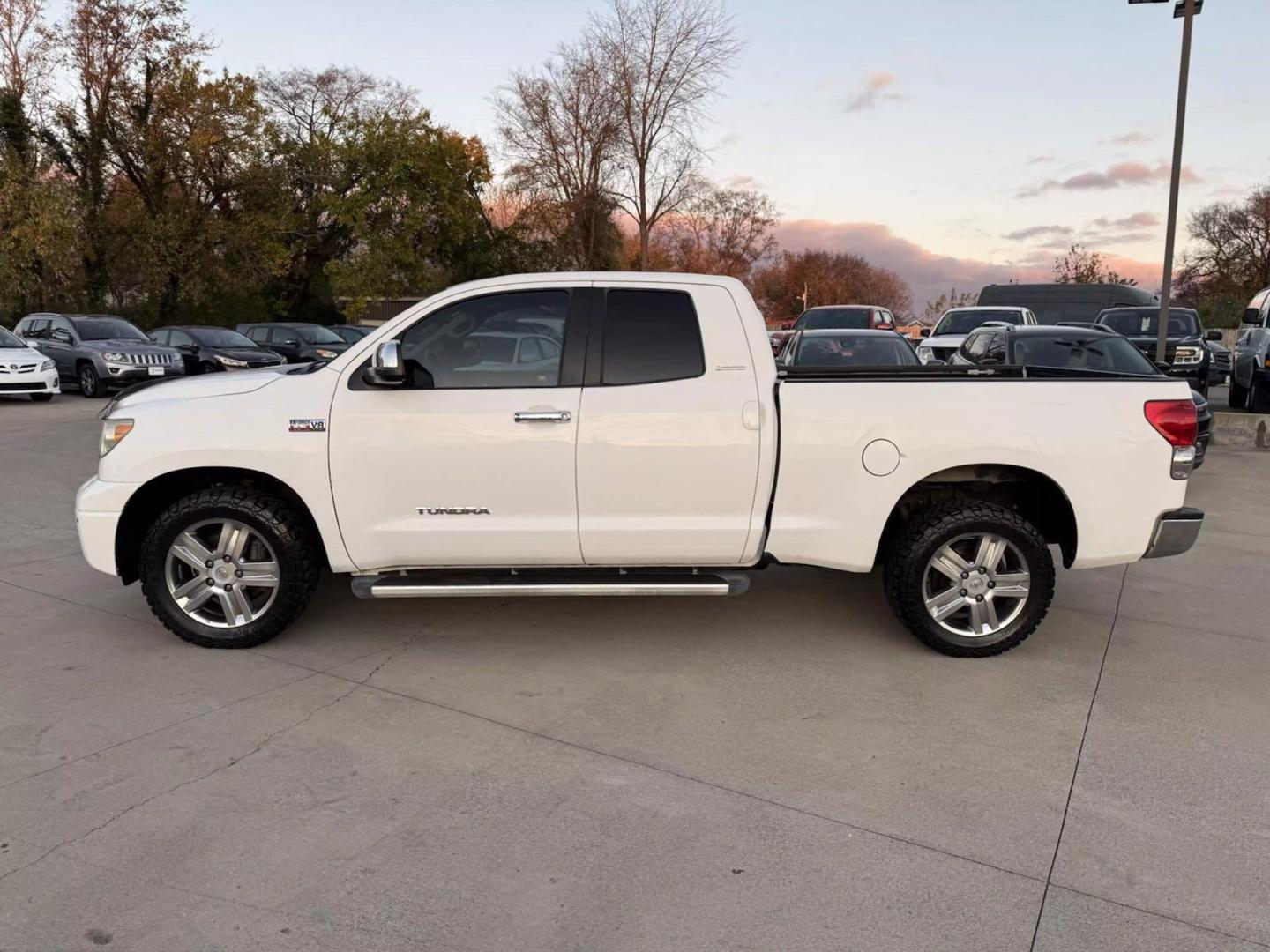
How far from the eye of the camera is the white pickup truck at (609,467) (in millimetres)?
4730

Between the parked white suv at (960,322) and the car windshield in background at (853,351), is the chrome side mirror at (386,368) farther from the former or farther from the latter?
the parked white suv at (960,322)

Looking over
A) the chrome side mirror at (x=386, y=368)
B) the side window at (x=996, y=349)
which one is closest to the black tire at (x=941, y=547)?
the chrome side mirror at (x=386, y=368)

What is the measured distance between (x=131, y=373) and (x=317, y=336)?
6240 millimetres

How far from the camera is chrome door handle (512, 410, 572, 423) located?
15.4ft

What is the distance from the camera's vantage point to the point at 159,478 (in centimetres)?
498

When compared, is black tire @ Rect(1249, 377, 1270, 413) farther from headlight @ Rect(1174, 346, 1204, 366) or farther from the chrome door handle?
the chrome door handle

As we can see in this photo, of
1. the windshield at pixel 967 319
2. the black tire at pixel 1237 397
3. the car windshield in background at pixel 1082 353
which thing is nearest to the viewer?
the car windshield in background at pixel 1082 353

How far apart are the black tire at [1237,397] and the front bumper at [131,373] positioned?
63.6ft

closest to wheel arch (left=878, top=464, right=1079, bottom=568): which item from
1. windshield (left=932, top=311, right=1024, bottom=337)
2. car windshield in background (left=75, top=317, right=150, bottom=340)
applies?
windshield (left=932, top=311, right=1024, bottom=337)

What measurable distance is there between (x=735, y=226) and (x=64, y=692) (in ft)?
176

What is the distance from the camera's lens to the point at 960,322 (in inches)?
704

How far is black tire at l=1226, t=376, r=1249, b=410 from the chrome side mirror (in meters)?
16.6

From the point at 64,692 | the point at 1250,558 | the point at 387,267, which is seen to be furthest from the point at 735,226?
the point at 64,692

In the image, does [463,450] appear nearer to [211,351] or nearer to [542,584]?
[542,584]
